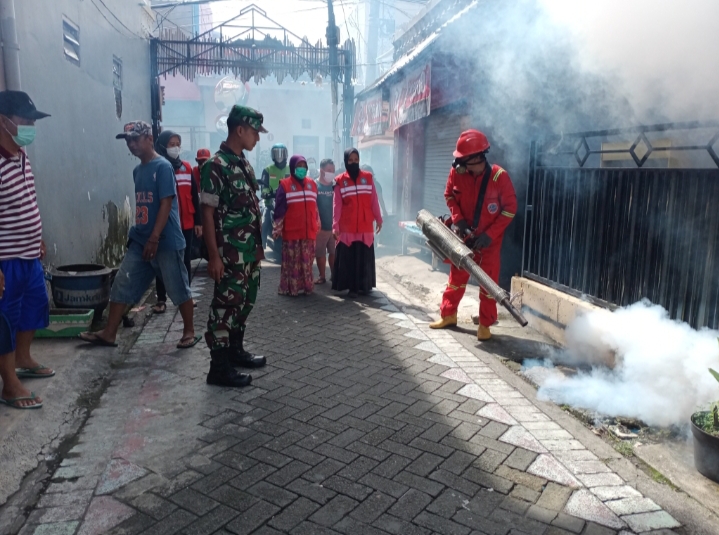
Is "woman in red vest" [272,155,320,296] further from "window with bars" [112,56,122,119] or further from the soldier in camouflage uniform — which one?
"window with bars" [112,56,122,119]

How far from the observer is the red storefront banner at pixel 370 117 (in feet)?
46.3

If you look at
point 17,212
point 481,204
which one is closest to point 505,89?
point 481,204

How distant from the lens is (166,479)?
313 centimetres

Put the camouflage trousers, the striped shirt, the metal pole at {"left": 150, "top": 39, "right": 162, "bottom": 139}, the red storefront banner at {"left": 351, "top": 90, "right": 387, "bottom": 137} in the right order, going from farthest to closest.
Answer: the red storefront banner at {"left": 351, "top": 90, "right": 387, "bottom": 137}
the metal pole at {"left": 150, "top": 39, "right": 162, "bottom": 139}
the camouflage trousers
the striped shirt

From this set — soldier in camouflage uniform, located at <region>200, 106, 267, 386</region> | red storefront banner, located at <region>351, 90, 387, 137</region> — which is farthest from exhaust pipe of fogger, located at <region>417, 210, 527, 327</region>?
red storefront banner, located at <region>351, 90, 387, 137</region>

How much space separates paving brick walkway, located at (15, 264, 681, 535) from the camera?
2.80 meters

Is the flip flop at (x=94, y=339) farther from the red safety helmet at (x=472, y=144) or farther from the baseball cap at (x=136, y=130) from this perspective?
the red safety helmet at (x=472, y=144)

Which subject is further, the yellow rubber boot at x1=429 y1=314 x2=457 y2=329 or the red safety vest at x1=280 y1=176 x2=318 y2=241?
the red safety vest at x1=280 y1=176 x2=318 y2=241

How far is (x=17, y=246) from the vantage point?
377 cm

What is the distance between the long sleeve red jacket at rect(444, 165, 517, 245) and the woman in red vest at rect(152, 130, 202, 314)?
3020 mm

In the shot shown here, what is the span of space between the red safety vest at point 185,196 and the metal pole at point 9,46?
6.46 feet

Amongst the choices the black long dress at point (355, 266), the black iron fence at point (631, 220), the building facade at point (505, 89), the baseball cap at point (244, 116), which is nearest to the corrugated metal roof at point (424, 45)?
the building facade at point (505, 89)

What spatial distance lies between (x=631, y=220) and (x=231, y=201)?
133 inches

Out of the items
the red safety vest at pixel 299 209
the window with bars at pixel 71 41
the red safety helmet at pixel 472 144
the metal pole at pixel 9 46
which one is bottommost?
the red safety vest at pixel 299 209
